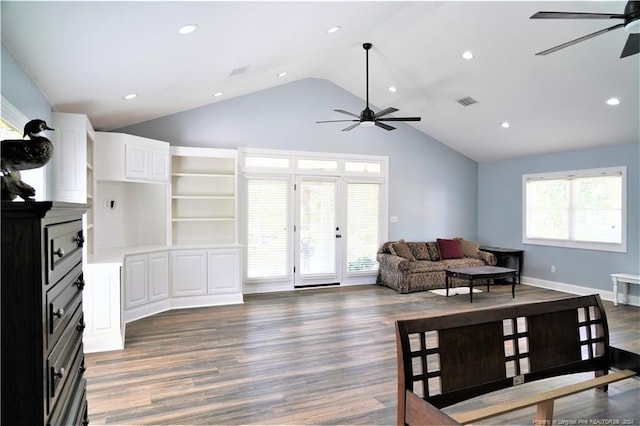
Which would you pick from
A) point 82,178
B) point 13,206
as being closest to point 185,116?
point 82,178

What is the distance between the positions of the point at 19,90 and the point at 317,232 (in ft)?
17.4

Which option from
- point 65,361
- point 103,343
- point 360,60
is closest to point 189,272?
point 103,343

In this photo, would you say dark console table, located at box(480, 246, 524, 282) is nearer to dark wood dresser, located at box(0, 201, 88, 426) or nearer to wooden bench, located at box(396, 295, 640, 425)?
wooden bench, located at box(396, 295, 640, 425)

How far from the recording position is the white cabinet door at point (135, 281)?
17.0 ft

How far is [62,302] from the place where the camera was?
4.88 feet

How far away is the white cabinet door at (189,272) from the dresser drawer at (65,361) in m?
4.03

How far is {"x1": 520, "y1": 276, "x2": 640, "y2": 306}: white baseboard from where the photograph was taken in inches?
250

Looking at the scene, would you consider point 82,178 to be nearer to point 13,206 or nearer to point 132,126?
point 132,126

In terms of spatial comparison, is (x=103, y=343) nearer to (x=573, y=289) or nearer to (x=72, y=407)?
(x=72, y=407)

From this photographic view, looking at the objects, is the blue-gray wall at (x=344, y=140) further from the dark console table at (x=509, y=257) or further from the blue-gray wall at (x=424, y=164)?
the dark console table at (x=509, y=257)

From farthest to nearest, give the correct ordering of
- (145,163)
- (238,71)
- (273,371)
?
1. (145,163)
2. (238,71)
3. (273,371)

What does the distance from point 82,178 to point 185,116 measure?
268 cm

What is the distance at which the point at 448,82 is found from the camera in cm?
630

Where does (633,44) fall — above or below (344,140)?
below
